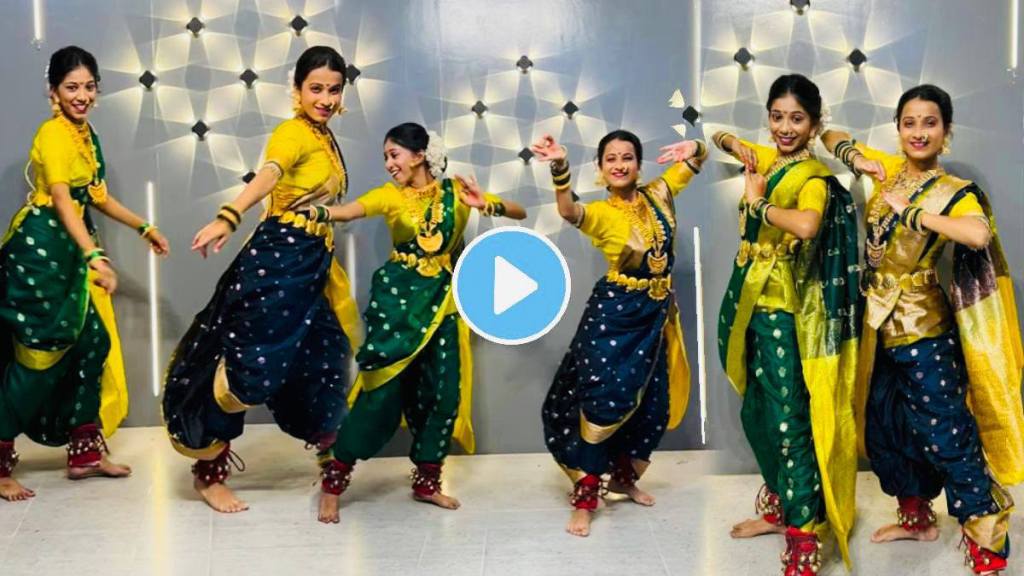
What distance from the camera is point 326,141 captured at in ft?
14.3

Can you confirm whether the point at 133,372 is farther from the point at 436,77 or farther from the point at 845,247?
the point at 845,247

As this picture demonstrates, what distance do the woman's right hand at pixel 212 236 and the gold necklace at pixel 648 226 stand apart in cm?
123

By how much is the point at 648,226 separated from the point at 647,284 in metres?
0.19

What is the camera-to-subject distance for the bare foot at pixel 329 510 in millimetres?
4246

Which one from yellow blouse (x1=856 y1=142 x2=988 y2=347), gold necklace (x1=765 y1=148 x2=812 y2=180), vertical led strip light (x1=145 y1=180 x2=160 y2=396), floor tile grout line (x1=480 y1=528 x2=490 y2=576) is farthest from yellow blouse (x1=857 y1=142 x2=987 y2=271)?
vertical led strip light (x1=145 y1=180 x2=160 y2=396)

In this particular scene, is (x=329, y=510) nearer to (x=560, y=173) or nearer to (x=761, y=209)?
(x=560, y=173)

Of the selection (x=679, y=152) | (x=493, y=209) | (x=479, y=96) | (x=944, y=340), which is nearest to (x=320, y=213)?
(x=493, y=209)

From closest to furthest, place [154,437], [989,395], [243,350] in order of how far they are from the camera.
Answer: [989,395] → [243,350] → [154,437]

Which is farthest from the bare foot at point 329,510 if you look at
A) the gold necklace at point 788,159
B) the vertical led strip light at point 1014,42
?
the vertical led strip light at point 1014,42

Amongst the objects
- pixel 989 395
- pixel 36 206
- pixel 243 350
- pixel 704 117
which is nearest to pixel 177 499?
pixel 243 350

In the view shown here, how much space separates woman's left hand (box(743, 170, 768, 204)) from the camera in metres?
3.80

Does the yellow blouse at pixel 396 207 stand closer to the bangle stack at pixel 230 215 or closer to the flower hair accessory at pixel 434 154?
the flower hair accessory at pixel 434 154

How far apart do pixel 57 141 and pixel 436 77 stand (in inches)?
54.2

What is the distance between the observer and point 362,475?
4.77 meters
